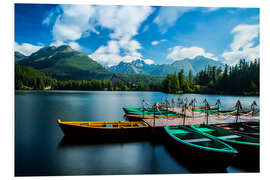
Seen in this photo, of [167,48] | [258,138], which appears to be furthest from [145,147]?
[167,48]

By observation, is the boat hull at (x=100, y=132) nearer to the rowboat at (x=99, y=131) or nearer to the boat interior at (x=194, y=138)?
the rowboat at (x=99, y=131)

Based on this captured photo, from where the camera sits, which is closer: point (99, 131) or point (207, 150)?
point (207, 150)

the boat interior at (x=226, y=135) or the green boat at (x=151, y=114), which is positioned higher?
the boat interior at (x=226, y=135)

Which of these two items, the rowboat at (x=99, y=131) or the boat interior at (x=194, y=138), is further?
the rowboat at (x=99, y=131)

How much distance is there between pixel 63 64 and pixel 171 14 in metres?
57.2

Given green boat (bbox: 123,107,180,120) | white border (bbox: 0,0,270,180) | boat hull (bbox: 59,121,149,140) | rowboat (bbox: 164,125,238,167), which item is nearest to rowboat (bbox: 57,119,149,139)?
boat hull (bbox: 59,121,149,140)
